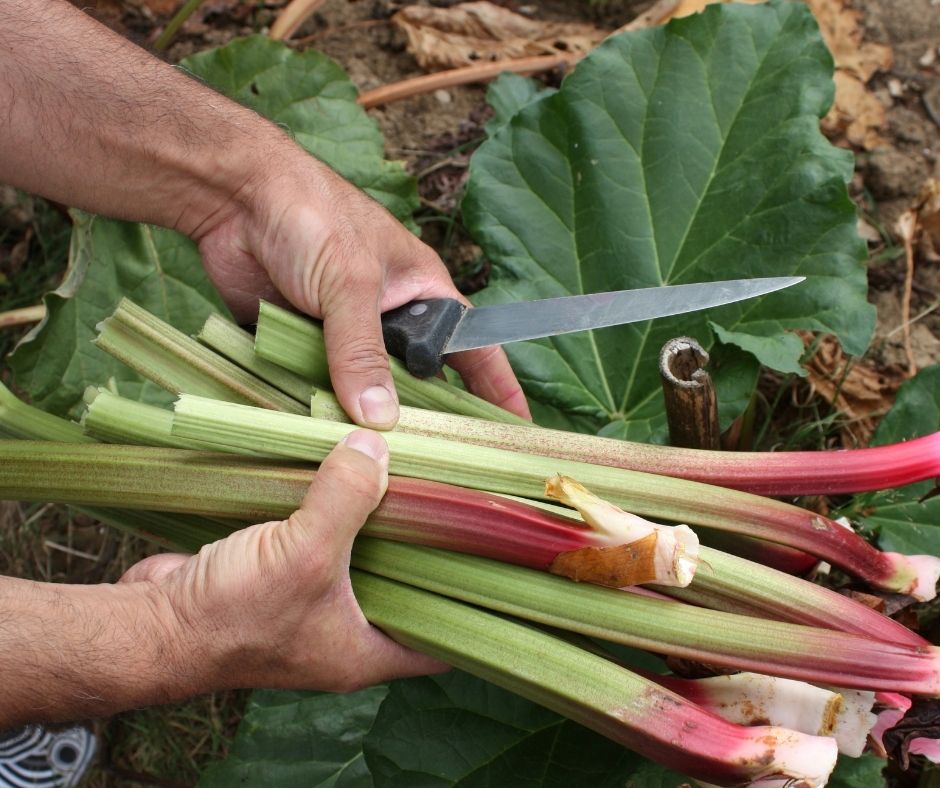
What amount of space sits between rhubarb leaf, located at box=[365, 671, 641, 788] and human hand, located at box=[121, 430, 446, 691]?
375mm

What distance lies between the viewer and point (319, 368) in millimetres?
2035

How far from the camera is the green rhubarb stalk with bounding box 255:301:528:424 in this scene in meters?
1.97

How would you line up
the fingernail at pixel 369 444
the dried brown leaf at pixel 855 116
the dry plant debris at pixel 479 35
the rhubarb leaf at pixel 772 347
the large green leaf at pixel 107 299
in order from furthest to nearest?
the dry plant debris at pixel 479 35 < the dried brown leaf at pixel 855 116 < the large green leaf at pixel 107 299 < the rhubarb leaf at pixel 772 347 < the fingernail at pixel 369 444

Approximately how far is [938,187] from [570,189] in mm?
1382

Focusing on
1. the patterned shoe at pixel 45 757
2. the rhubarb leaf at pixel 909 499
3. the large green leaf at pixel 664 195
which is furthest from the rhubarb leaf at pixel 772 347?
the patterned shoe at pixel 45 757

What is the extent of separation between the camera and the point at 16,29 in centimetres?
221

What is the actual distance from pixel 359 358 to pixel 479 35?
7.95 ft

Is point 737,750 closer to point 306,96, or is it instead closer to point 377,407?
point 377,407

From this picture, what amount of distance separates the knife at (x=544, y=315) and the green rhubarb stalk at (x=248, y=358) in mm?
238

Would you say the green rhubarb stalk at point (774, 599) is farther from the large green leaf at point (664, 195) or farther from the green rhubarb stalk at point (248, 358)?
the green rhubarb stalk at point (248, 358)

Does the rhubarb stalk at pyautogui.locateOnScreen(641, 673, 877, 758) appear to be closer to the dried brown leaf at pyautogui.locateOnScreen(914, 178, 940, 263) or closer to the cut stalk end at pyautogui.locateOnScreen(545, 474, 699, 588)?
Answer: the cut stalk end at pyautogui.locateOnScreen(545, 474, 699, 588)

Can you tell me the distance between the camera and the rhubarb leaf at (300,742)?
251cm

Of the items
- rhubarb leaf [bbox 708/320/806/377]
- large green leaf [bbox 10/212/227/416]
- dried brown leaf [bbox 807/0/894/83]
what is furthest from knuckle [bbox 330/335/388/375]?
dried brown leaf [bbox 807/0/894/83]

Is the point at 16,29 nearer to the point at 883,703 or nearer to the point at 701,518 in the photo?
the point at 701,518
